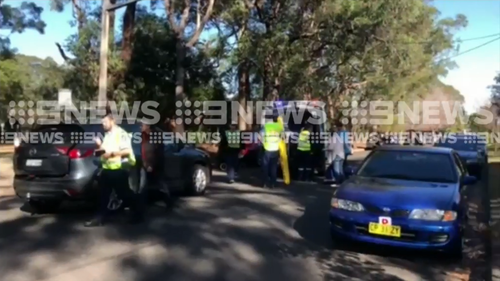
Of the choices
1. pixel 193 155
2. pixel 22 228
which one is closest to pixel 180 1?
pixel 193 155

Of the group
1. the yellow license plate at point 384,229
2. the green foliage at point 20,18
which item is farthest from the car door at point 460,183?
the green foliage at point 20,18

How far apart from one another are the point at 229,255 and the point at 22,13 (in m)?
30.9

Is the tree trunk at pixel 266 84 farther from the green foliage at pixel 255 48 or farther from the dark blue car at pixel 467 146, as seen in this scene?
the dark blue car at pixel 467 146

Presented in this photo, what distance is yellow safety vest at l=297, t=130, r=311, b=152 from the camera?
18000mm

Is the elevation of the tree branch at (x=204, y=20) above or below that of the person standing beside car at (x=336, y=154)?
above

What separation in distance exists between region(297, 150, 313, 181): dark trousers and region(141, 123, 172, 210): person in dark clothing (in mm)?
6945

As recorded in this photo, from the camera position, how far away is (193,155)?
13.4 meters

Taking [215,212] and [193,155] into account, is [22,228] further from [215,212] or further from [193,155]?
[193,155]

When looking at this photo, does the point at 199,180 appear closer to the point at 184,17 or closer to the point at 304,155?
the point at 304,155

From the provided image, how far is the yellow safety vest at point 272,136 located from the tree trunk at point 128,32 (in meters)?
11.6

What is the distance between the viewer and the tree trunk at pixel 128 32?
25.4m

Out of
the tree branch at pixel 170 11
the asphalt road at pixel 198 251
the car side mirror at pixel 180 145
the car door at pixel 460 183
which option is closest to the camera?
the asphalt road at pixel 198 251

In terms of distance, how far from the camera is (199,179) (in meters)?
13.7

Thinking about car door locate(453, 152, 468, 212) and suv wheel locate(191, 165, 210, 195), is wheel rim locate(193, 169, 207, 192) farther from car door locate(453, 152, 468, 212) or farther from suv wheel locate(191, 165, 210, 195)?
car door locate(453, 152, 468, 212)
